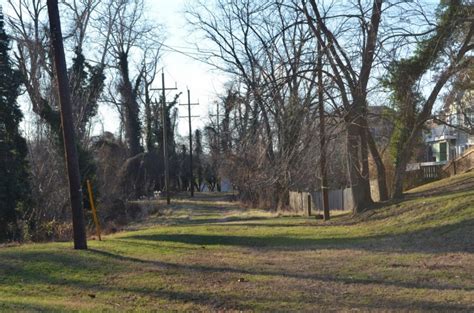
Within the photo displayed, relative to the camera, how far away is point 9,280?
1077 cm

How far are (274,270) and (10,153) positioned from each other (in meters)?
16.0

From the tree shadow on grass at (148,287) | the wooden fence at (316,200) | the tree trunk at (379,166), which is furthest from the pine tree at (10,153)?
the wooden fence at (316,200)

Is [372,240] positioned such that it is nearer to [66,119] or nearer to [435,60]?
[435,60]

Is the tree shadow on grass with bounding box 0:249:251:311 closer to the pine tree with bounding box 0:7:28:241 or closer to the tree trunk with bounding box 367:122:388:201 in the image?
the pine tree with bounding box 0:7:28:241

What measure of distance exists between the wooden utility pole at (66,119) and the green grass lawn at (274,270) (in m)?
0.75

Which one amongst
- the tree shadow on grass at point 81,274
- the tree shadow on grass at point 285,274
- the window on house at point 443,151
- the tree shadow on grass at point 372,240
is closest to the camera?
the tree shadow on grass at point 81,274

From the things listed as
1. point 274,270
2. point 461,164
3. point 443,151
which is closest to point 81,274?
point 274,270

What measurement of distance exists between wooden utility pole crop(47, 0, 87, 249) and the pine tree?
9257 millimetres

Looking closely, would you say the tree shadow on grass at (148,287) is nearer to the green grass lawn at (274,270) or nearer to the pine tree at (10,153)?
the green grass lawn at (274,270)

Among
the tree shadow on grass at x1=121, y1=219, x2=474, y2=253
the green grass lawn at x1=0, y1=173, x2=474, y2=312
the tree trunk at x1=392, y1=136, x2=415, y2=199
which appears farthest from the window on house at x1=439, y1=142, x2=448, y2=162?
the tree shadow on grass at x1=121, y1=219, x2=474, y2=253

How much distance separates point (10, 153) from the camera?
940 inches

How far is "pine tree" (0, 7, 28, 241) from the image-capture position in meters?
23.1

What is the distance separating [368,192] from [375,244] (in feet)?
24.8

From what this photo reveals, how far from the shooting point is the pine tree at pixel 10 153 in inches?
909
